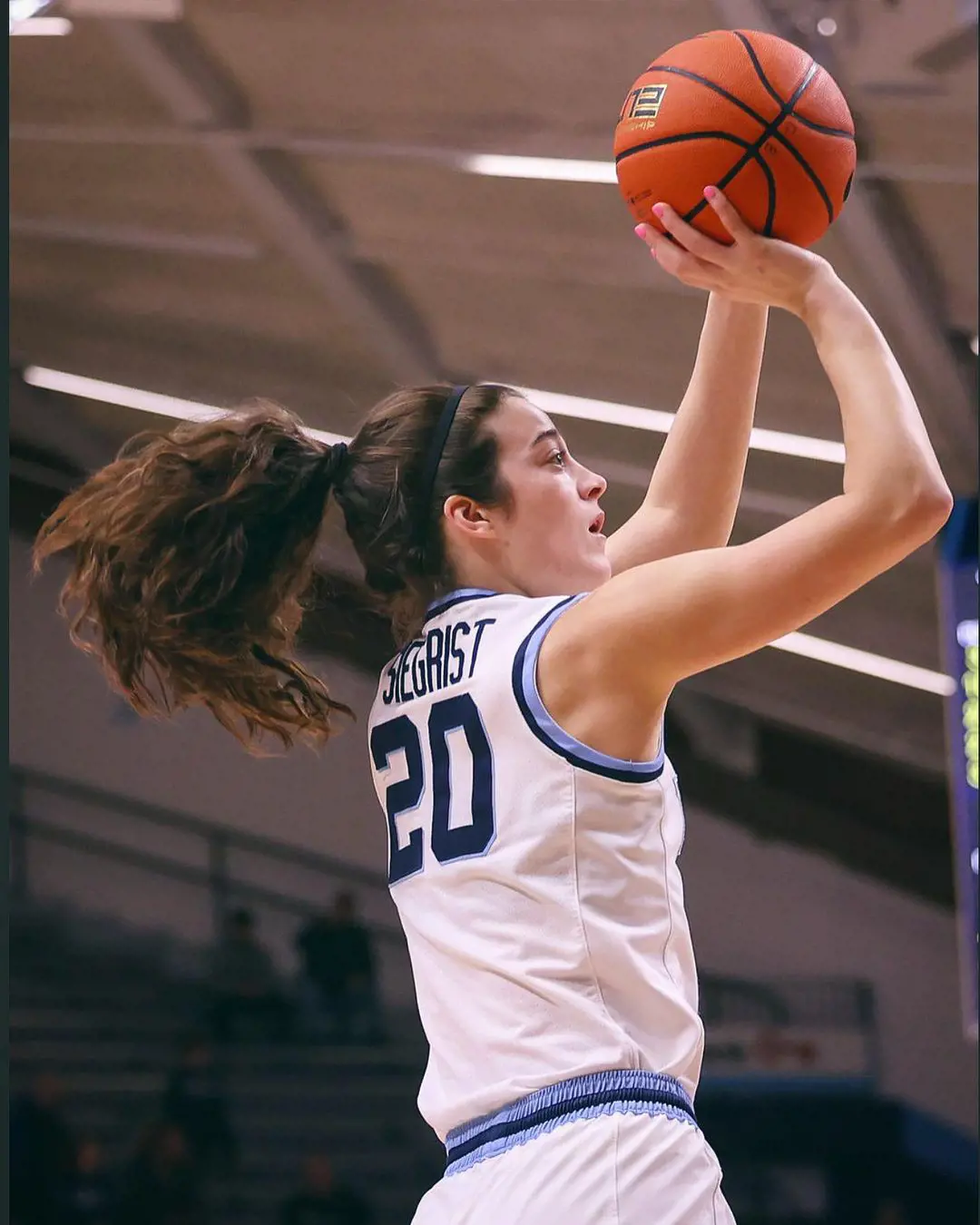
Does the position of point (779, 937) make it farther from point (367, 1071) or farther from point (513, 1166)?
point (513, 1166)

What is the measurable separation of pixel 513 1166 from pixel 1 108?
2097mm

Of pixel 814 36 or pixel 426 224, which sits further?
pixel 426 224

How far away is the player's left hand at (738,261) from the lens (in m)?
1.82

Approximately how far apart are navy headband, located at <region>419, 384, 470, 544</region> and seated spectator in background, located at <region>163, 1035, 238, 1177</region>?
8.05m

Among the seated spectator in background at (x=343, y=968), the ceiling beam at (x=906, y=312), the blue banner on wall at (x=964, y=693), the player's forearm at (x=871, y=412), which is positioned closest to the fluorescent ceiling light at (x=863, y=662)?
the ceiling beam at (x=906, y=312)

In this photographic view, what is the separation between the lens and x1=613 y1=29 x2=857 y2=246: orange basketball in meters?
2.00

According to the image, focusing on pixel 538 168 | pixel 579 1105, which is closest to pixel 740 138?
pixel 579 1105

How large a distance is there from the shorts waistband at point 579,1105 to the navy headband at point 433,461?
675mm

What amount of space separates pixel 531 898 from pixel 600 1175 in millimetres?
285

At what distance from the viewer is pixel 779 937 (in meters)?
10.9

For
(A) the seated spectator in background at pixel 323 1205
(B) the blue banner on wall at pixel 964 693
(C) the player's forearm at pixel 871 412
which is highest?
(C) the player's forearm at pixel 871 412

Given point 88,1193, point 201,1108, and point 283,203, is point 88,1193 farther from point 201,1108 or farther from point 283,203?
point 283,203

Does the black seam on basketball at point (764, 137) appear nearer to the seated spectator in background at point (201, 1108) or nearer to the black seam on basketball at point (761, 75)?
the black seam on basketball at point (761, 75)

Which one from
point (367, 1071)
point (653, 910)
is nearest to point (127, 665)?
point (653, 910)
